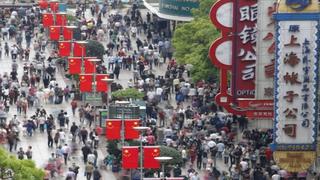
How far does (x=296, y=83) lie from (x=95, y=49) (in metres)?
34.0

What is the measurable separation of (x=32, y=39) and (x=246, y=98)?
38.6 m

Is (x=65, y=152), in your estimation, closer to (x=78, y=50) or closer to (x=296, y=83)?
(x=296, y=83)

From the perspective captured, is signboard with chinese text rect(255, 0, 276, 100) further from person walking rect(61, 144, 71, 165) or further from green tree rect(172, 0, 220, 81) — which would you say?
green tree rect(172, 0, 220, 81)

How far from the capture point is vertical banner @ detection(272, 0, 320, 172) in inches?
2859

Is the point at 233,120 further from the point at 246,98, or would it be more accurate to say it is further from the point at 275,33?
the point at 275,33

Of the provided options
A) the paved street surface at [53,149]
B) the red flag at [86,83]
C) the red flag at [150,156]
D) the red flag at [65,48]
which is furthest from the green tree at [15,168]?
the red flag at [65,48]

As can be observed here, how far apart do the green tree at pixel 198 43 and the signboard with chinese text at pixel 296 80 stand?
18.8m

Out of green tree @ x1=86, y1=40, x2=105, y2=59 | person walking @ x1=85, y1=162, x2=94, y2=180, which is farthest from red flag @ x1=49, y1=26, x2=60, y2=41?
person walking @ x1=85, y1=162, x2=94, y2=180

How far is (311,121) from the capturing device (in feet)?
240

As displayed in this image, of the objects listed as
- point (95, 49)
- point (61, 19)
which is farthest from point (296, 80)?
point (61, 19)

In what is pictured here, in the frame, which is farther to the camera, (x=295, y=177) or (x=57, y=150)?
(x=57, y=150)

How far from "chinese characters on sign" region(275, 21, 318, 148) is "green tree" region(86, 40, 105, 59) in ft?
107

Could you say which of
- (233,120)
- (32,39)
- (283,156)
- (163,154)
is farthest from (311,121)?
(32,39)

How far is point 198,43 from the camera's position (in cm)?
9556
